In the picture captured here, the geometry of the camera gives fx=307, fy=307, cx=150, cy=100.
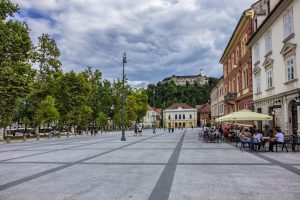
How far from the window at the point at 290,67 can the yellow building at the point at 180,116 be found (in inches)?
4173

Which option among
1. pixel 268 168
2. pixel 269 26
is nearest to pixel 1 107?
pixel 269 26

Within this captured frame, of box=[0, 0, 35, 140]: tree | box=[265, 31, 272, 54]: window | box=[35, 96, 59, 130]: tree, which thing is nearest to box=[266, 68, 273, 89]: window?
Answer: box=[265, 31, 272, 54]: window

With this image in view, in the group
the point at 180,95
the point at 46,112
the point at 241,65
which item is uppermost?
the point at 180,95

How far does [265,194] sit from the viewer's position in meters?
6.91

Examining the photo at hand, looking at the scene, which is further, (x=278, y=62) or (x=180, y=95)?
(x=180, y=95)

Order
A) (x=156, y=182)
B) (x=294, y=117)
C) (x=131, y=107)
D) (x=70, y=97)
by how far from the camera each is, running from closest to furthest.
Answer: (x=156, y=182) → (x=294, y=117) → (x=70, y=97) → (x=131, y=107)

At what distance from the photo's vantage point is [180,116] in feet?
421

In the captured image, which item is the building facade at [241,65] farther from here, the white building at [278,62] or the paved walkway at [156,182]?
the paved walkway at [156,182]

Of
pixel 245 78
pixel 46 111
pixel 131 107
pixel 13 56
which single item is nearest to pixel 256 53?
pixel 245 78

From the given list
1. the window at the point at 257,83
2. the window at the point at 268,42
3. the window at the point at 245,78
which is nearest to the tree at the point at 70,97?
the window at the point at 245,78

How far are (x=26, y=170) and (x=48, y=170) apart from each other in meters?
0.89

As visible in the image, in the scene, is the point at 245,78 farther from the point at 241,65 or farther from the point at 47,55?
the point at 47,55

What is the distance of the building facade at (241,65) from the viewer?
31.1 meters

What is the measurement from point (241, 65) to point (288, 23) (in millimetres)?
15306
